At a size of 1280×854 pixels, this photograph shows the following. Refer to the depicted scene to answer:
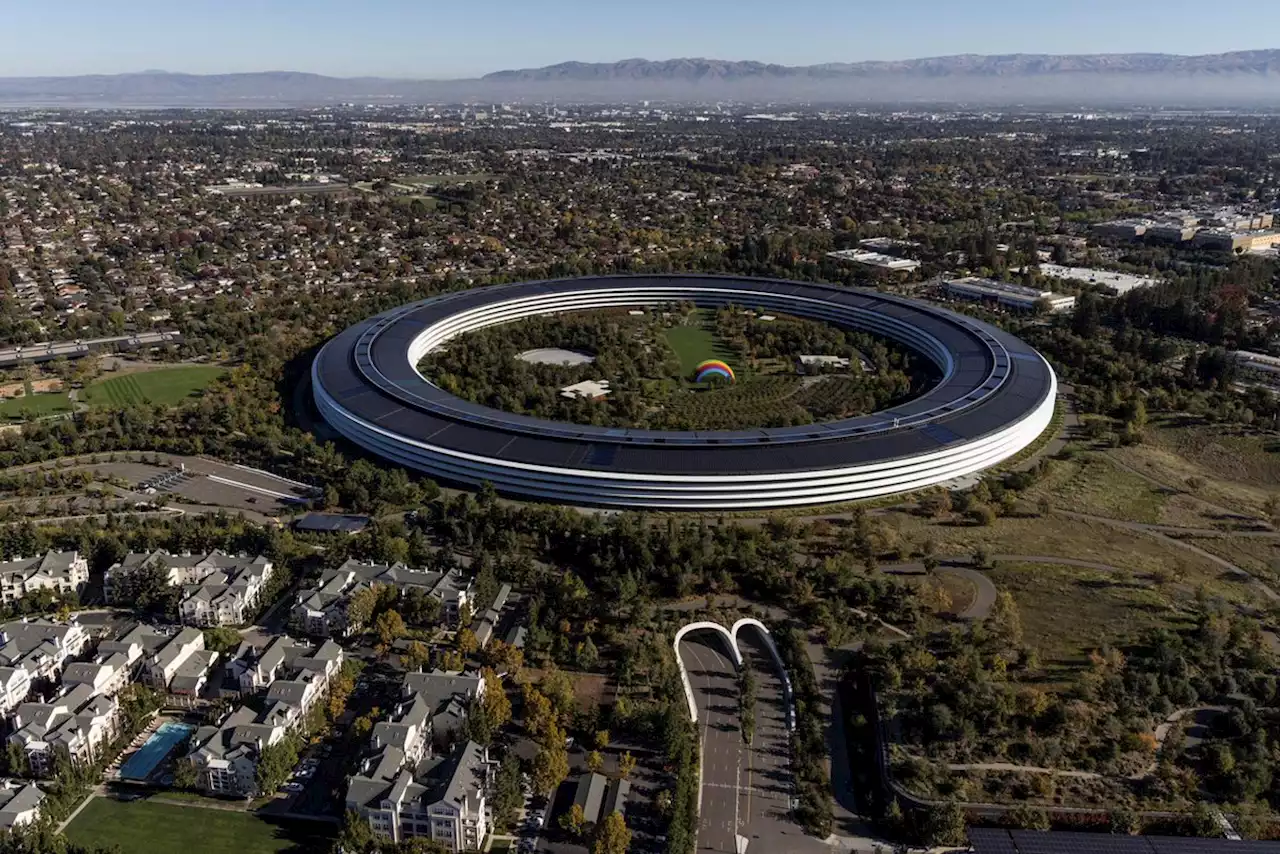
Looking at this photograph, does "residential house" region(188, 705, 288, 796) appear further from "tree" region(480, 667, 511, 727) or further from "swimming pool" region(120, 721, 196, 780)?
"tree" region(480, 667, 511, 727)

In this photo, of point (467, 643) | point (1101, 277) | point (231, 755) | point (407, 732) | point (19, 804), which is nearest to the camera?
point (19, 804)

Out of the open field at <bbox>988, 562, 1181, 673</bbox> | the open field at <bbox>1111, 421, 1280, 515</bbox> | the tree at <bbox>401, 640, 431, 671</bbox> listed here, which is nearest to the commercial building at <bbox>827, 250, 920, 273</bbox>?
the open field at <bbox>1111, 421, 1280, 515</bbox>

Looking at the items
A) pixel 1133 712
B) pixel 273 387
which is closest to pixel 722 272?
pixel 273 387

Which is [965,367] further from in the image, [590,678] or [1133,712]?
[590,678]

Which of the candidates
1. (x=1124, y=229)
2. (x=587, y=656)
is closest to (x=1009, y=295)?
(x=1124, y=229)

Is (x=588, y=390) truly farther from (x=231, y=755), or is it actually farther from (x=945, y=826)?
(x=945, y=826)
